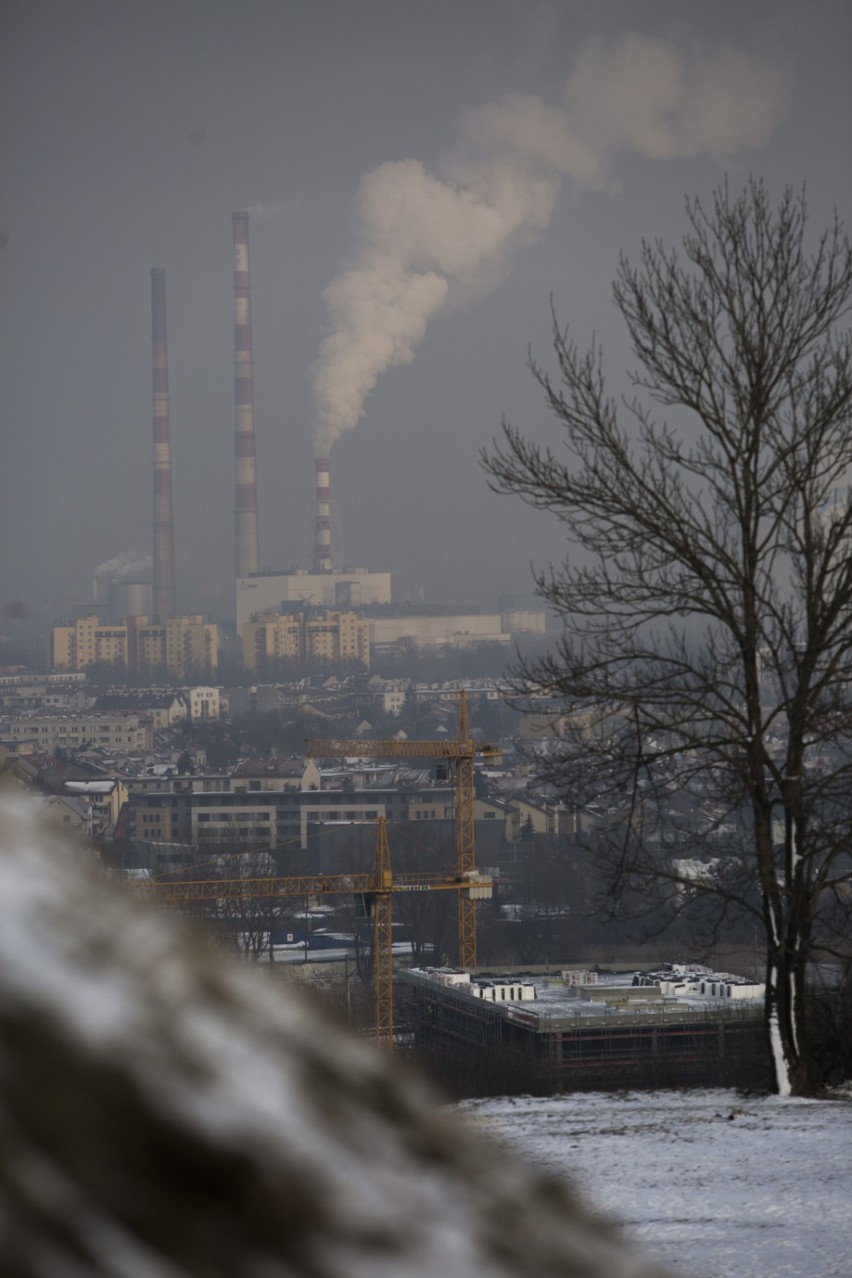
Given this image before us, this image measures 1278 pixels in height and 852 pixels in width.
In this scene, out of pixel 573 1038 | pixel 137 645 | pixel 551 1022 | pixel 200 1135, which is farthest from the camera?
pixel 137 645

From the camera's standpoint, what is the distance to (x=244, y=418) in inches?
4031

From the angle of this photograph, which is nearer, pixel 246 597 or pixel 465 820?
pixel 465 820

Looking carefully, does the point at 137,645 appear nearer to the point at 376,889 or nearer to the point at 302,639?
the point at 302,639

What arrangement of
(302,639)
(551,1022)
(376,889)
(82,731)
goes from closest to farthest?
1. (551,1022)
2. (376,889)
3. (82,731)
4. (302,639)

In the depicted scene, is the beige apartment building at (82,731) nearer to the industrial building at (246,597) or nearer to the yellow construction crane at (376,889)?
the industrial building at (246,597)

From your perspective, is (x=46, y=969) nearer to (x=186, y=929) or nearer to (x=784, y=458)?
(x=186, y=929)

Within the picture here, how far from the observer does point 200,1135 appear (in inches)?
16.1

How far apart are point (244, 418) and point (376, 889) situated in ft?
253

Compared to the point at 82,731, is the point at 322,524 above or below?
above

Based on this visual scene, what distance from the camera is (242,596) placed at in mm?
112000

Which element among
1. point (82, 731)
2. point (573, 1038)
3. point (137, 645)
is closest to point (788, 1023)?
point (573, 1038)

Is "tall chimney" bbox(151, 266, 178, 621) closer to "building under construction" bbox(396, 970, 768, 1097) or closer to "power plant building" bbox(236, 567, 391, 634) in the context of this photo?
"power plant building" bbox(236, 567, 391, 634)

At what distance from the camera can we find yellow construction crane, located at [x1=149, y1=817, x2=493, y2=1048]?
1058 inches

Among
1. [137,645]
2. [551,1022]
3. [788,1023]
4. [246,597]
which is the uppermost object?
[246,597]
